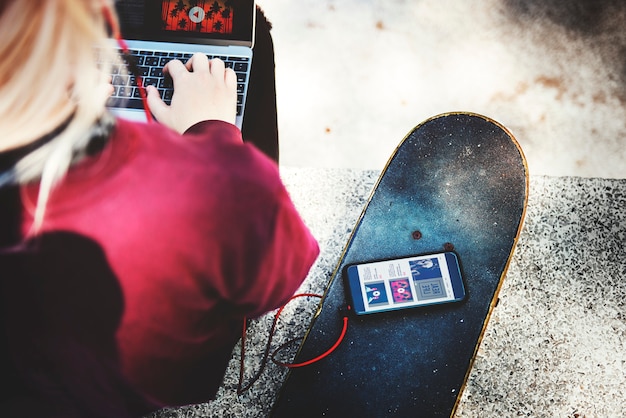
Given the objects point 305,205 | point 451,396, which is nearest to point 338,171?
point 305,205

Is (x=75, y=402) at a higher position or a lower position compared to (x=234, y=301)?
lower

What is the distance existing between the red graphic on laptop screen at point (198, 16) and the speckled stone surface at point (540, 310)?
488 millimetres

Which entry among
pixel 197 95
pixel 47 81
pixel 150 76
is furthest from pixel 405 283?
pixel 47 81

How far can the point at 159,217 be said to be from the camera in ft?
1.88

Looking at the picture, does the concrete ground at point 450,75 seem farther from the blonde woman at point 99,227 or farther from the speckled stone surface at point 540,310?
the blonde woman at point 99,227

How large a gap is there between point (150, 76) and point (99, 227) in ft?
1.94

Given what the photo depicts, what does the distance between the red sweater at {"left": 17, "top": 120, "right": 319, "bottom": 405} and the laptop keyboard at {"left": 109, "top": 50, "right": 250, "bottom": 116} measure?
341 millimetres

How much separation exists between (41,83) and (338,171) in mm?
983

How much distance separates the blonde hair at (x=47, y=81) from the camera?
50 centimetres

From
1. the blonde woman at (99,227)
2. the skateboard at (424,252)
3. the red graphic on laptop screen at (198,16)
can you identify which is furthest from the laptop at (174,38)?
the skateboard at (424,252)

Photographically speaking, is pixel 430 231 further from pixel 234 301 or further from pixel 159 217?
pixel 159 217

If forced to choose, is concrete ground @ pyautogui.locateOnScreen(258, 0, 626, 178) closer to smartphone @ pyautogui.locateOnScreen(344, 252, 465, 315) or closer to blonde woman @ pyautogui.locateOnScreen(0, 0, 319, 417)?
smartphone @ pyautogui.locateOnScreen(344, 252, 465, 315)

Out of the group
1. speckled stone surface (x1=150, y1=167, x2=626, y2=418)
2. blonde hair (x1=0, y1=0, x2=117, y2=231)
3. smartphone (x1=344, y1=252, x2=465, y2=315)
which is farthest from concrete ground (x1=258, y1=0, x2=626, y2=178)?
blonde hair (x1=0, y1=0, x2=117, y2=231)

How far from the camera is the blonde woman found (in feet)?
1.76
